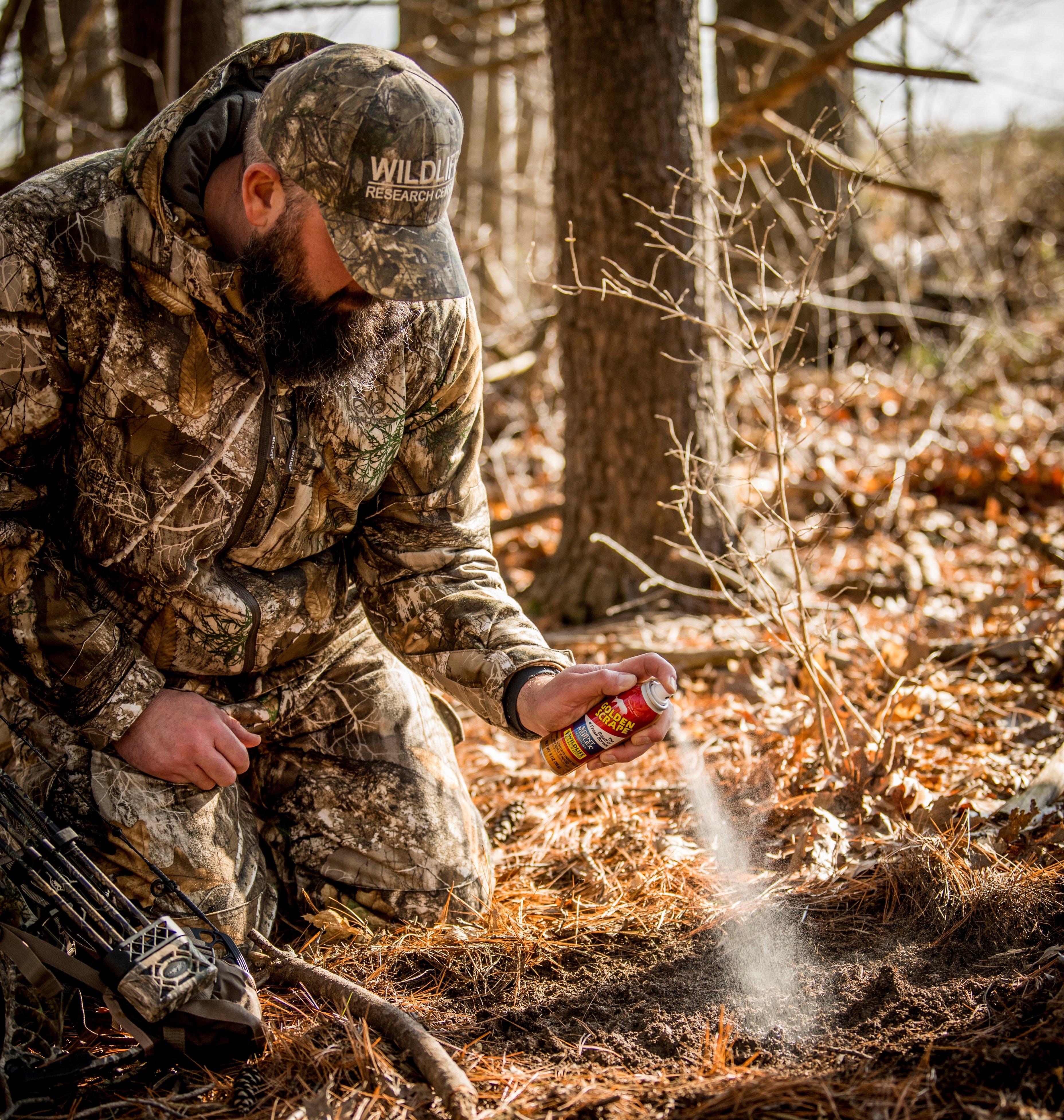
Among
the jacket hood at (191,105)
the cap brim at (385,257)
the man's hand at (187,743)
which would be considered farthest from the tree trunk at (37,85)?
the man's hand at (187,743)

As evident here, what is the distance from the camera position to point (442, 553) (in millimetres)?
2822

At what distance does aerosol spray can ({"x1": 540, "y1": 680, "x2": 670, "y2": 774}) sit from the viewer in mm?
2268

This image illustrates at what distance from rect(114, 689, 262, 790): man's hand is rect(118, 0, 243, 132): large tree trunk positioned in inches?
234

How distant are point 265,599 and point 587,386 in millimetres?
2387

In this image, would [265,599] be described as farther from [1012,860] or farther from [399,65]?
[1012,860]

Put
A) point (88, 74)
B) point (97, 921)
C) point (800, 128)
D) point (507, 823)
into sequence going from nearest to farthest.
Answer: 1. point (97, 921)
2. point (507, 823)
3. point (88, 74)
4. point (800, 128)

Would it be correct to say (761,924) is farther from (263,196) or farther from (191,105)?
(191,105)

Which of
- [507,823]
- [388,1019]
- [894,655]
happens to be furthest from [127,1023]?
[894,655]

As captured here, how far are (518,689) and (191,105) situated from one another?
1702 millimetres

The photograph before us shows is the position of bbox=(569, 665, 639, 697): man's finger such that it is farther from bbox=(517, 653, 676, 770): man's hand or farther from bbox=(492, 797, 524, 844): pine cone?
bbox=(492, 797, 524, 844): pine cone

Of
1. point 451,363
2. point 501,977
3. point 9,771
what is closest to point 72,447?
point 9,771

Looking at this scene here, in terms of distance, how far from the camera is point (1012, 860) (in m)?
2.59

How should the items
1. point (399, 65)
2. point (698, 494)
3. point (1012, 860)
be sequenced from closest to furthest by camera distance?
point (399, 65)
point (1012, 860)
point (698, 494)

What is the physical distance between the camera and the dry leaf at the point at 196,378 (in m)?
2.41
